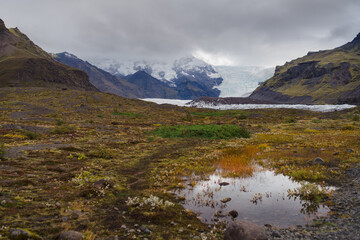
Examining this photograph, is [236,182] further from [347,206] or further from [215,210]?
[347,206]

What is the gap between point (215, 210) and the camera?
9.56 m

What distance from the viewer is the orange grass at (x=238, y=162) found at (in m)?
15.1

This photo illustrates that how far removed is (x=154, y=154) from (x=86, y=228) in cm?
1443

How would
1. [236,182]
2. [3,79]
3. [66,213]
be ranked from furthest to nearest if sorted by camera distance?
[3,79] < [236,182] < [66,213]

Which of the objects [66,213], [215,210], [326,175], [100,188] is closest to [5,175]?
[100,188]

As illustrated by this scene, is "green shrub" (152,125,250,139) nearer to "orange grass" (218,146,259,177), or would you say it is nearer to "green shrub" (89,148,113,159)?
"orange grass" (218,146,259,177)

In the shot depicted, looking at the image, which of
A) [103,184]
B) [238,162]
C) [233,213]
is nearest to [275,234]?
[233,213]

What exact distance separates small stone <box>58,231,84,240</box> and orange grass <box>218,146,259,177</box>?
10.3m

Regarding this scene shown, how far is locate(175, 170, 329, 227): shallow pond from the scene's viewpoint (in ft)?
29.3

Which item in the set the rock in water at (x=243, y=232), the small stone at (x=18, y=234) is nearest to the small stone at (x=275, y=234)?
the rock in water at (x=243, y=232)

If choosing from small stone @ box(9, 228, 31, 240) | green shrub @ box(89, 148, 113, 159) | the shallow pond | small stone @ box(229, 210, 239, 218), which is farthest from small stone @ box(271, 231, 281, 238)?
green shrub @ box(89, 148, 113, 159)

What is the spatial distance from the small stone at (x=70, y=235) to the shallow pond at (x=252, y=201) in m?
4.55

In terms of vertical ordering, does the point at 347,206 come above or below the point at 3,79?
below

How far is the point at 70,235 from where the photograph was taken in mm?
6414
